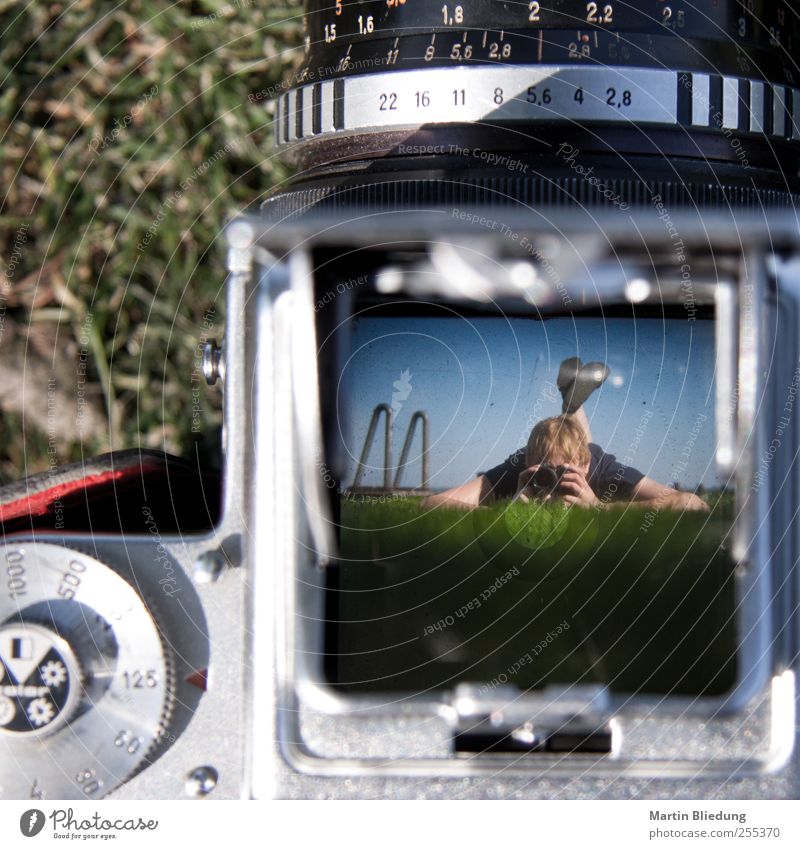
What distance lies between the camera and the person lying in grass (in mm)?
568

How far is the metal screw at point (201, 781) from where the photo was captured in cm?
57

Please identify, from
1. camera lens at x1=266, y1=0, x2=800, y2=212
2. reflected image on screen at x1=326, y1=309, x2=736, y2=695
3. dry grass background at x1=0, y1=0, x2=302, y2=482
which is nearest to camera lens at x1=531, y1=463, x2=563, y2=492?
reflected image on screen at x1=326, y1=309, x2=736, y2=695

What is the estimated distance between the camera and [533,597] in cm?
57

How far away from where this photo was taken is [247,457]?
0.56 meters

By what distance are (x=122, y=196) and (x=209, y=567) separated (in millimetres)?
511

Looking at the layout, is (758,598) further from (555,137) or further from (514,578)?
(555,137)

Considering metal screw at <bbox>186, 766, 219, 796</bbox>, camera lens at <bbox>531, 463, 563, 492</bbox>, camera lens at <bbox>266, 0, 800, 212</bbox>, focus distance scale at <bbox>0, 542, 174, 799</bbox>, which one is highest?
camera lens at <bbox>266, 0, 800, 212</bbox>

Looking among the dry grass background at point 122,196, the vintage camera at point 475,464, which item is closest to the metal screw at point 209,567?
the vintage camera at point 475,464

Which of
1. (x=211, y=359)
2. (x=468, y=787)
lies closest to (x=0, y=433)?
(x=211, y=359)

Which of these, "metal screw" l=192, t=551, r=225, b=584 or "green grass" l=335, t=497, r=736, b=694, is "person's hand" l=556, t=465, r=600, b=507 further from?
"metal screw" l=192, t=551, r=225, b=584

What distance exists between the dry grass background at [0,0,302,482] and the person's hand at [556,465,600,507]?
452mm

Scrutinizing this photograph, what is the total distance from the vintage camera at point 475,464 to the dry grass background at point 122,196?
1.30ft

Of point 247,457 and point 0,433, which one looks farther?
point 0,433

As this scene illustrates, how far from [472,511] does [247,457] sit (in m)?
0.11
